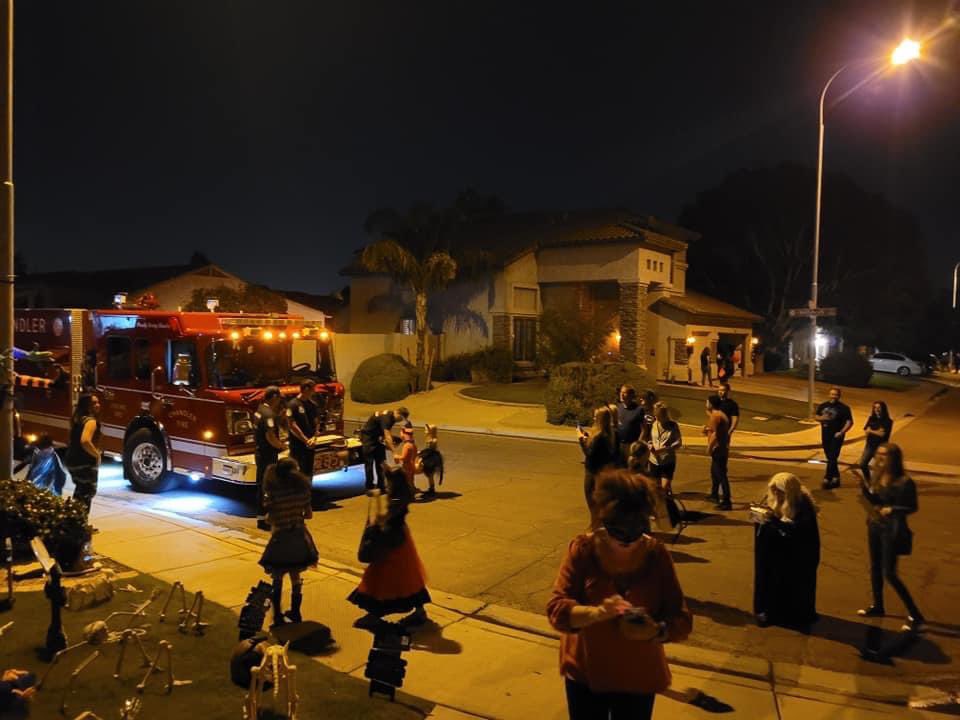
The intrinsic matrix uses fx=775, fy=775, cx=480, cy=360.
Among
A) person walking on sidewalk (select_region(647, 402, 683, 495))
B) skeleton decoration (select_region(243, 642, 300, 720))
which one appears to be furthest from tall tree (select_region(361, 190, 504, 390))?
skeleton decoration (select_region(243, 642, 300, 720))

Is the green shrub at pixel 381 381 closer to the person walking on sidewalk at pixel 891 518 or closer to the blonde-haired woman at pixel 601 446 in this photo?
the blonde-haired woman at pixel 601 446

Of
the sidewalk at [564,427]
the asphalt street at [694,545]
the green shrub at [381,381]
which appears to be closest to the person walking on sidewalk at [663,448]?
the asphalt street at [694,545]

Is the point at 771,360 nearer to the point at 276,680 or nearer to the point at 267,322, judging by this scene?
the point at 267,322

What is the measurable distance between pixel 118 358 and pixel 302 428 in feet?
11.7

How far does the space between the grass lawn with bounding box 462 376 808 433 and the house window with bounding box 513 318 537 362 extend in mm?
2216

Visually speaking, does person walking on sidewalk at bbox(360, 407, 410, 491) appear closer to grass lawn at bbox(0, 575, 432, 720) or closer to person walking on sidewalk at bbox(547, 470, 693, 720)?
grass lawn at bbox(0, 575, 432, 720)

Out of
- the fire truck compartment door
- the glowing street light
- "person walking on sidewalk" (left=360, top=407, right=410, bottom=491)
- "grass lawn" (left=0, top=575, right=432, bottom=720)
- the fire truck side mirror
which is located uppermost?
the glowing street light

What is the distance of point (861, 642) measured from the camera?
5.97m

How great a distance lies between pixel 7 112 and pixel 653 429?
305 inches

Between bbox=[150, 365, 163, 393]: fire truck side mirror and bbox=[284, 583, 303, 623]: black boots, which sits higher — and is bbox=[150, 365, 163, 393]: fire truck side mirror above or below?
above

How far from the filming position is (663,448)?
9594 mm

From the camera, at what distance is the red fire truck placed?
10211 millimetres

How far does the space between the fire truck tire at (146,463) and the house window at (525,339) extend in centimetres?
2096

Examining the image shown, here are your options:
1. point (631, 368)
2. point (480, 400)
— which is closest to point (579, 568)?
point (631, 368)
